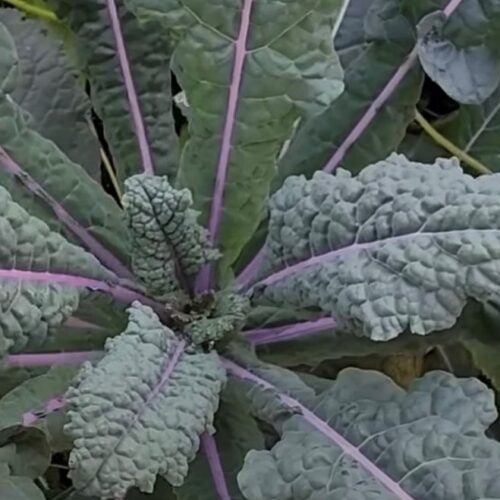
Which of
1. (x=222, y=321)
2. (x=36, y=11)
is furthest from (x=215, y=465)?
(x=36, y=11)

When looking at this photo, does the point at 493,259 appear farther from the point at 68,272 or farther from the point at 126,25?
the point at 126,25

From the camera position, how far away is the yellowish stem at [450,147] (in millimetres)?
1068

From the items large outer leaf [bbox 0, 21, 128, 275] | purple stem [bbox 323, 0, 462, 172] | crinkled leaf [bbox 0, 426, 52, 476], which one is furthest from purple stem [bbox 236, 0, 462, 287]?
crinkled leaf [bbox 0, 426, 52, 476]

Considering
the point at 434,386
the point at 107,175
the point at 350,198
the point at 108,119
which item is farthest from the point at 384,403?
the point at 107,175

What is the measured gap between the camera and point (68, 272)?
0.78 meters

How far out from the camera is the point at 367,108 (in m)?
0.93

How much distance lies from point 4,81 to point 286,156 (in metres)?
0.24

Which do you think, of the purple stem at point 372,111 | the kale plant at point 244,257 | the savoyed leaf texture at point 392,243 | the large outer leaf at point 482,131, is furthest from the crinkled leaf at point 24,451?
the large outer leaf at point 482,131

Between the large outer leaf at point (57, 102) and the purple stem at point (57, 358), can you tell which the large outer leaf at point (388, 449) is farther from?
the large outer leaf at point (57, 102)

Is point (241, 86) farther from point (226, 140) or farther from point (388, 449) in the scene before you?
point (388, 449)

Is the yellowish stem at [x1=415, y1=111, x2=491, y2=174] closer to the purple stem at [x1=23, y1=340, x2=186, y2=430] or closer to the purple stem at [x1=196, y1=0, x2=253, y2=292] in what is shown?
the purple stem at [x1=196, y1=0, x2=253, y2=292]

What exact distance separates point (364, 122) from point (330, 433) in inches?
11.4

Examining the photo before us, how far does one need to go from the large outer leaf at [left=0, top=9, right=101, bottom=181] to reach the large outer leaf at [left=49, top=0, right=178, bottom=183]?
0.04 metres

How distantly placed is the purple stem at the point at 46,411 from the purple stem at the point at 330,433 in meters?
0.13
